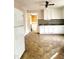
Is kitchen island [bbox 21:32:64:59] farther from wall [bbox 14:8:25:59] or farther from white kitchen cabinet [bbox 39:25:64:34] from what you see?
white kitchen cabinet [bbox 39:25:64:34]

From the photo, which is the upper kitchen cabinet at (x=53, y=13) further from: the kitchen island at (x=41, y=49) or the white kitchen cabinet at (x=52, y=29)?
the kitchen island at (x=41, y=49)

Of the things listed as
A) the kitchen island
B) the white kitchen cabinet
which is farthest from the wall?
the white kitchen cabinet

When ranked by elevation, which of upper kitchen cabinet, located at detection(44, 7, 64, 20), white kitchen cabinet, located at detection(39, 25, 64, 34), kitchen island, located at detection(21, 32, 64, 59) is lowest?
kitchen island, located at detection(21, 32, 64, 59)

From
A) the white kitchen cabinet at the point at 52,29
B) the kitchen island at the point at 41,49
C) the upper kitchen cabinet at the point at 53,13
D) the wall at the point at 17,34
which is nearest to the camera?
the wall at the point at 17,34

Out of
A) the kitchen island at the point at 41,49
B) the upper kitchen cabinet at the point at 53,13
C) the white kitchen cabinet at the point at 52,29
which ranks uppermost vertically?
the upper kitchen cabinet at the point at 53,13

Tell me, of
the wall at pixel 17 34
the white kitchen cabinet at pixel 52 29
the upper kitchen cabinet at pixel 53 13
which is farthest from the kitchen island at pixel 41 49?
the upper kitchen cabinet at pixel 53 13

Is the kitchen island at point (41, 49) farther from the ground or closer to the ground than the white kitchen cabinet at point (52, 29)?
closer to the ground

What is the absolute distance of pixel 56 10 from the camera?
10688 mm

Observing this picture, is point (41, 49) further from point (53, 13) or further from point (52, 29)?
point (53, 13)
